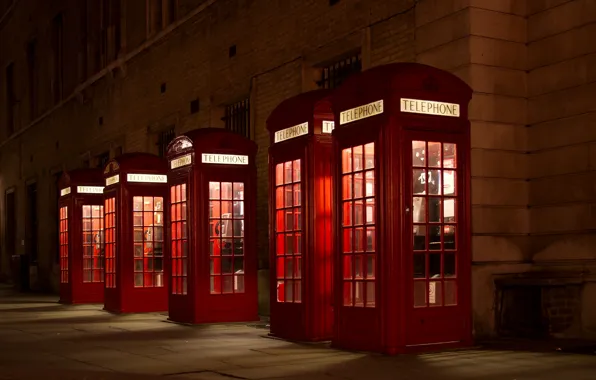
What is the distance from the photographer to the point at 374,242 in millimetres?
9961

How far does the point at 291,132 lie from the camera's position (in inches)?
458

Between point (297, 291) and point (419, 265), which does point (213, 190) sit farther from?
point (419, 265)

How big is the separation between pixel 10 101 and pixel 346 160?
32426 millimetres

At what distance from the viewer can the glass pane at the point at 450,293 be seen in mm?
10039

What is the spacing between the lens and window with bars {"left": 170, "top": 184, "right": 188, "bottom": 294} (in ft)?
48.1

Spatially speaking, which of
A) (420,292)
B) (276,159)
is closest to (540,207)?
(420,292)

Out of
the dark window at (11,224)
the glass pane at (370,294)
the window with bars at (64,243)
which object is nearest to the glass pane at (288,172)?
the glass pane at (370,294)

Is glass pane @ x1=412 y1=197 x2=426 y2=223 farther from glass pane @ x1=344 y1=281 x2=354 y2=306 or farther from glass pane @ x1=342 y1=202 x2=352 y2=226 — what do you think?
glass pane @ x1=344 y1=281 x2=354 y2=306

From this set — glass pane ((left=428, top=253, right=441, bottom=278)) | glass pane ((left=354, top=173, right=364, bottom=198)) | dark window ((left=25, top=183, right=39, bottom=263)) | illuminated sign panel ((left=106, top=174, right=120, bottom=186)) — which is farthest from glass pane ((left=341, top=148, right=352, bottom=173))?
dark window ((left=25, top=183, right=39, bottom=263))

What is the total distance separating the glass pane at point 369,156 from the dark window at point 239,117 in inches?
315

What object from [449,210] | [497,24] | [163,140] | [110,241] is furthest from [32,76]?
[449,210]

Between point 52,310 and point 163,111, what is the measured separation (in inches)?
215

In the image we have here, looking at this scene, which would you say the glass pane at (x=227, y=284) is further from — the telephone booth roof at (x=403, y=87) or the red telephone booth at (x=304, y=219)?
the telephone booth roof at (x=403, y=87)

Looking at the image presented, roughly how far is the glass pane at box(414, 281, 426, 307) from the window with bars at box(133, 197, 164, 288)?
8640 mm
